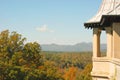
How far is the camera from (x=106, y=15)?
536 inches

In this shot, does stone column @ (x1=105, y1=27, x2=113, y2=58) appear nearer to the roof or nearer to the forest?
the roof

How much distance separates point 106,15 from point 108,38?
55.7 inches

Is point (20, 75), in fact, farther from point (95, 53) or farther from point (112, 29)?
point (112, 29)

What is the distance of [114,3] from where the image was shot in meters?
15.1

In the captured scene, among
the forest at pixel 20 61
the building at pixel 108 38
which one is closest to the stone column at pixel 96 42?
the building at pixel 108 38

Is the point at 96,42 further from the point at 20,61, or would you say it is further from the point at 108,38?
the point at 20,61

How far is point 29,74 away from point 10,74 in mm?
2553

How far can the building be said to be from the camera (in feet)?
44.4

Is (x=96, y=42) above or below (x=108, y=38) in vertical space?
Answer: below

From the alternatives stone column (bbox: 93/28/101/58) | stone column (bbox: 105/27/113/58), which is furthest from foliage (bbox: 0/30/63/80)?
stone column (bbox: 105/27/113/58)

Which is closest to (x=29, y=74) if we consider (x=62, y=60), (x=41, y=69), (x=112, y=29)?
(x=41, y=69)

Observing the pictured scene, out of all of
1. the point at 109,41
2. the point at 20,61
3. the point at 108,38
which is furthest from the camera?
the point at 20,61

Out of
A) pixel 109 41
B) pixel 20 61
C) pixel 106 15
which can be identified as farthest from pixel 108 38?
pixel 20 61

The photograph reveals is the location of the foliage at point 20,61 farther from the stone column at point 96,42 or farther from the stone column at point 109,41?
the stone column at point 109,41
